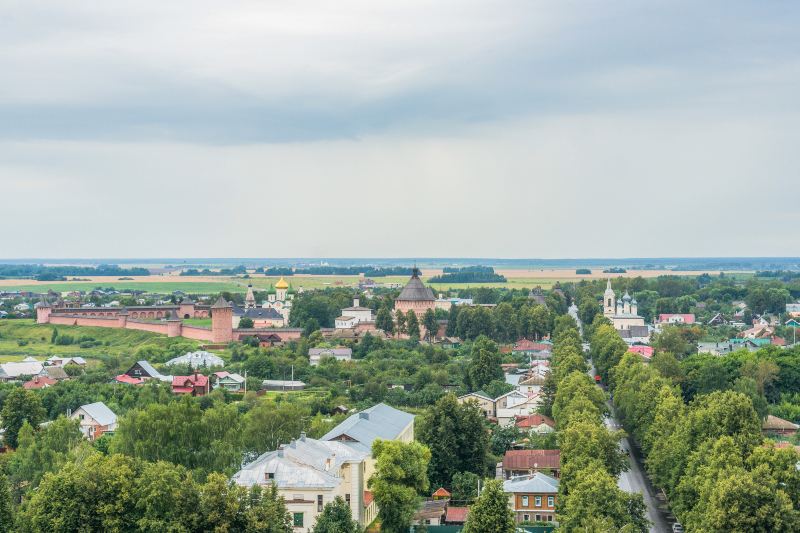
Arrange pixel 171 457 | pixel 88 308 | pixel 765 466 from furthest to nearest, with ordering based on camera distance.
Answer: pixel 88 308 → pixel 171 457 → pixel 765 466

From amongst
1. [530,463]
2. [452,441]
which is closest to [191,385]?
[452,441]

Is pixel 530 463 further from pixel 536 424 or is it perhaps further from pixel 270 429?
pixel 536 424

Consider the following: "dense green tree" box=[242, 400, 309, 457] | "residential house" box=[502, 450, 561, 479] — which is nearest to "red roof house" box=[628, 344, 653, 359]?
"residential house" box=[502, 450, 561, 479]

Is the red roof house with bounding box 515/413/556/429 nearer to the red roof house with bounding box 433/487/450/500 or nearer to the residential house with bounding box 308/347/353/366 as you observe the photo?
the red roof house with bounding box 433/487/450/500

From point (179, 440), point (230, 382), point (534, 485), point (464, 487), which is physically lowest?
point (464, 487)

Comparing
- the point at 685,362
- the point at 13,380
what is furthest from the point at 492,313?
the point at 13,380

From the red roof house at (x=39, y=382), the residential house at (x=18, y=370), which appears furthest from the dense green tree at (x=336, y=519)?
the residential house at (x=18, y=370)

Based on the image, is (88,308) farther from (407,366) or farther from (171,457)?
(171,457)
